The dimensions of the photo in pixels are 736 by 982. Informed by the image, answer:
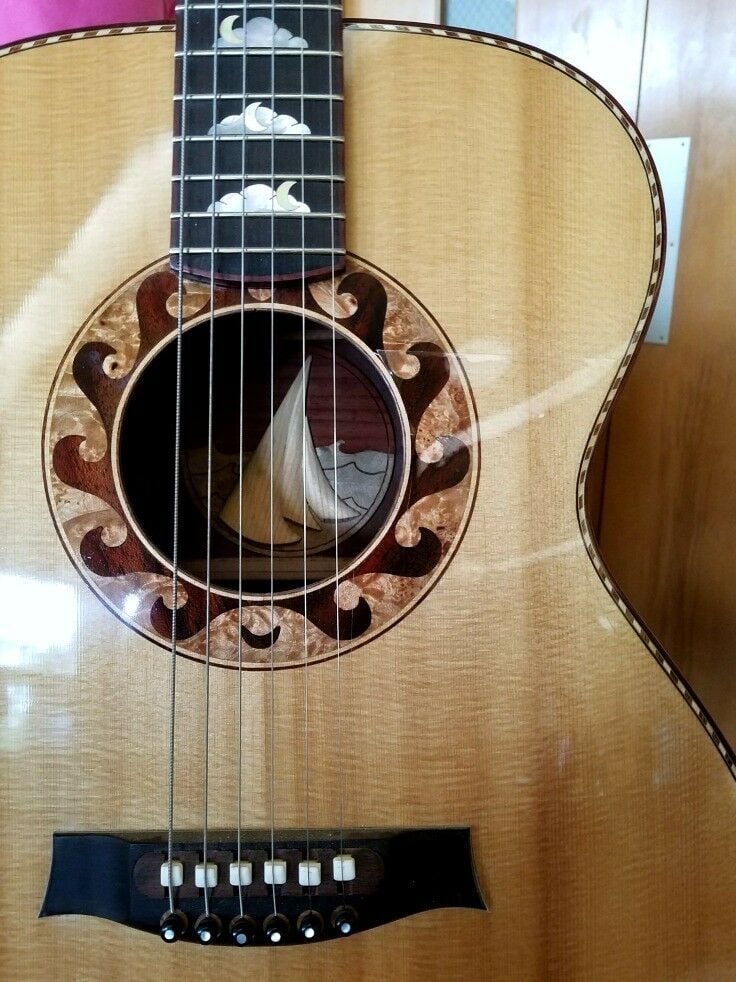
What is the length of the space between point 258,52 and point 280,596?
435 millimetres

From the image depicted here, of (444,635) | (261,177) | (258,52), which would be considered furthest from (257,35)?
(444,635)

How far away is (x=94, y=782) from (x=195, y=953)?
0.50 feet

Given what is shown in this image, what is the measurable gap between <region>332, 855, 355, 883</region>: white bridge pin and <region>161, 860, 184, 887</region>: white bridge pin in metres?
0.12

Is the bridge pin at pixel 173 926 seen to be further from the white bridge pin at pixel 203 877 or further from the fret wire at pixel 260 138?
the fret wire at pixel 260 138

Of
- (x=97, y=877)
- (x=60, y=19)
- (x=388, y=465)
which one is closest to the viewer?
(x=97, y=877)

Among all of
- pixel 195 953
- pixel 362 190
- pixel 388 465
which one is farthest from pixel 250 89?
pixel 195 953

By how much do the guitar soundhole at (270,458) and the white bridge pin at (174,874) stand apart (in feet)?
0.72

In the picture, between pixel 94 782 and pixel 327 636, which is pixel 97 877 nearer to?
pixel 94 782

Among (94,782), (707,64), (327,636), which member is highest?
(707,64)

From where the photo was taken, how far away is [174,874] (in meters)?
0.56

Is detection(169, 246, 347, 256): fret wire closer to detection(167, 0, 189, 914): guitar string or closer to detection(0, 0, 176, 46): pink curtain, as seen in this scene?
detection(167, 0, 189, 914): guitar string

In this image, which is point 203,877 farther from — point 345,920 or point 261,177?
point 261,177

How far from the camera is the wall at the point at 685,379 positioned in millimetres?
854

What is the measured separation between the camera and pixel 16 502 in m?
0.58
